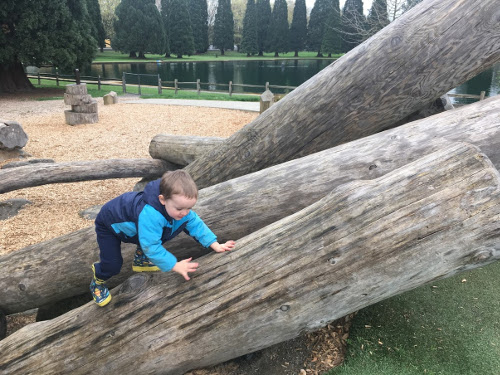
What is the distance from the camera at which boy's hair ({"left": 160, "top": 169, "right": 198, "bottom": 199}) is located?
1968 millimetres

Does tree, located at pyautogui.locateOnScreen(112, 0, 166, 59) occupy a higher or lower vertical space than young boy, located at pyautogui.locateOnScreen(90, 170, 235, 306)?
higher

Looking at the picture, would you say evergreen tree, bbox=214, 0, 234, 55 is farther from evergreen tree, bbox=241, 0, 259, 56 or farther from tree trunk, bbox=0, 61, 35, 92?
tree trunk, bbox=0, 61, 35, 92

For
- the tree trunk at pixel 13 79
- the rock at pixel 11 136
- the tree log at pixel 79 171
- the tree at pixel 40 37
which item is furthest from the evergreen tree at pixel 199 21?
the tree log at pixel 79 171

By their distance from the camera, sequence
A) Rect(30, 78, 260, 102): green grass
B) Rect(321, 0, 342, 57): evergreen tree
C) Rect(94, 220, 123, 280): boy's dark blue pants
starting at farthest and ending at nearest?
Rect(321, 0, 342, 57): evergreen tree → Rect(30, 78, 260, 102): green grass → Rect(94, 220, 123, 280): boy's dark blue pants

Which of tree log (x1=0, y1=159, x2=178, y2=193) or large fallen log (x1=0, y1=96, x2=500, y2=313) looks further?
tree log (x1=0, y1=159, x2=178, y2=193)

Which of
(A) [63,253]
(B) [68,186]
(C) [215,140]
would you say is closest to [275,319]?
(A) [63,253]

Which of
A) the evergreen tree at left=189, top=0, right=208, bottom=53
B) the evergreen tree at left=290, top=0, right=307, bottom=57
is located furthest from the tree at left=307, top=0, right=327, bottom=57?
the evergreen tree at left=189, top=0, right=208, bottom=53

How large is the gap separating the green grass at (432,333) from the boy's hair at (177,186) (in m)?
1.53

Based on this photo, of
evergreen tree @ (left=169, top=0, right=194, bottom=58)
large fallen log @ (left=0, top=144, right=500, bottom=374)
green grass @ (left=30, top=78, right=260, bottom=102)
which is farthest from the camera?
evergreen tree @ (left=169, top=0, right=194, bottom=58)

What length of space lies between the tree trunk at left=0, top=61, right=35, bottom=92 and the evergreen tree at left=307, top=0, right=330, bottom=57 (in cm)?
4503

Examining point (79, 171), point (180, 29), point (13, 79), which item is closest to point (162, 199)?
point (79, 171)

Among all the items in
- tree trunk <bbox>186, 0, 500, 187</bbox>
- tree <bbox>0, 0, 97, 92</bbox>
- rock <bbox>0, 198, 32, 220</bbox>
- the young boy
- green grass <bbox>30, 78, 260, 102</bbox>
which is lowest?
rock <bbox>0, 198, 32, 220</bbox>

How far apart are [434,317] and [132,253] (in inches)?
92.5

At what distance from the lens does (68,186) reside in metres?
7.00
